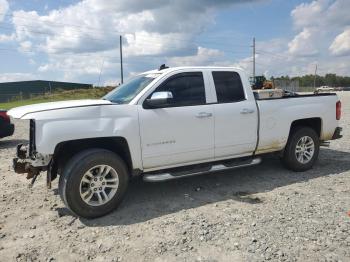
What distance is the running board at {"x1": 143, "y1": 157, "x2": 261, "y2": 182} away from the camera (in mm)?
5297

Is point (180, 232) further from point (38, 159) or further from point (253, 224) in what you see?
point (38, 159)

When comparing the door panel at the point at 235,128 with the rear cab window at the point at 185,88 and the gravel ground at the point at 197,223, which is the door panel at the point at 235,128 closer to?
the rear cab window at the point at 185,88

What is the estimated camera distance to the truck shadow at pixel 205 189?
5.08m

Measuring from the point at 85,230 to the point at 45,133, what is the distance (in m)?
1.31

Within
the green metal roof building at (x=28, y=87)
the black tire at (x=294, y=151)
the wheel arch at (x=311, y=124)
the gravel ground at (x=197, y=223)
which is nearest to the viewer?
the gravel ground at (x=197, y=223)

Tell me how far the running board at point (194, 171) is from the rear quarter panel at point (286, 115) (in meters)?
0.44

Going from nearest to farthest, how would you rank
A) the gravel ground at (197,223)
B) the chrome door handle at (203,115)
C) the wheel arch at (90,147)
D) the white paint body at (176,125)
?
the gravel ground at (197,223) < the white paint body at (176,125) < the wheel arch at (90,147) < the chrome door handle at (203,115)

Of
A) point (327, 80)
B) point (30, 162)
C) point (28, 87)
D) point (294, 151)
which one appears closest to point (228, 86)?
point (294, 151)

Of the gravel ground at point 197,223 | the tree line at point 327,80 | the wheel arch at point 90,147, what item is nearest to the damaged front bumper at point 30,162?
the wheel arch at point 90,147

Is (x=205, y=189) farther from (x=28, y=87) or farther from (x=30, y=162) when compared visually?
(x=28, y=87)

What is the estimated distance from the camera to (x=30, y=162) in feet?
16.3

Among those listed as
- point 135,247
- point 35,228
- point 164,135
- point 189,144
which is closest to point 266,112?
point 189,144

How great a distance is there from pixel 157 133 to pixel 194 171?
0.89m

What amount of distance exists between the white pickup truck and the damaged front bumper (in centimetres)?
1
